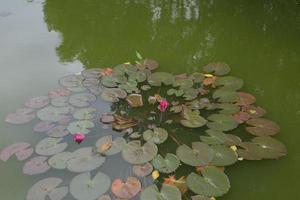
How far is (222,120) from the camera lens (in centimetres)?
279

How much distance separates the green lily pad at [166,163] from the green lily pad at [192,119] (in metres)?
0.33

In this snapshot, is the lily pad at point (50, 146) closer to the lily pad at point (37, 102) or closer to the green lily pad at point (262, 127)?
the lily pad at point (37, 102)

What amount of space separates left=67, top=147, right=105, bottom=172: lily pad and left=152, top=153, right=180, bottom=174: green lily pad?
1.07ft

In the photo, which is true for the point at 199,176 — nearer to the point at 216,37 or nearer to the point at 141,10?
the point at 216,37

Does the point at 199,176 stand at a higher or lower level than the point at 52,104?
lower

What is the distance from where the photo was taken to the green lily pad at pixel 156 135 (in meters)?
2.64

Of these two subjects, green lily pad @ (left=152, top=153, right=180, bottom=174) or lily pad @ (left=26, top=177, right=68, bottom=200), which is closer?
lily pad @ (left=26, top=177, right=68, bottom=200)

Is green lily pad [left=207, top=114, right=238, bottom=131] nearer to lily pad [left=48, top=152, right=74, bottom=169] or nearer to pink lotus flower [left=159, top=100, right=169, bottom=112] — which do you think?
pink lotus flower [left=159, top=100, right=169, bottom=112]

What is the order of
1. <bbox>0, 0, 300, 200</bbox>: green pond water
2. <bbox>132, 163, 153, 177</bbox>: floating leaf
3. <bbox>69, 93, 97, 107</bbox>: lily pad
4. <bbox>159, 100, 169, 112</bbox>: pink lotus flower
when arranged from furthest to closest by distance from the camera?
<bbox>69, 93, 97, 107</bbox>: lily pad, <bbox>159, 100, 169, 112</bbox>: pink lotus flower, <bbox>0, 0, 300, 200</bbox>: green pond water, <bbox>132, 163, 153, 177</bbox>: floating leaf

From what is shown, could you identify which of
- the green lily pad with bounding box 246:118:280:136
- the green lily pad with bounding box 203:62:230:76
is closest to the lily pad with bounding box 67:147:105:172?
the green lily pad with bounding box 246:118:280:136

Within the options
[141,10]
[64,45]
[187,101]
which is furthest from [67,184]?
[141,10]

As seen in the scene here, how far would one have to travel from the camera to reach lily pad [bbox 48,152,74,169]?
246 centimetres

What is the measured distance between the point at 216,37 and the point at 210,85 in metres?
0.90

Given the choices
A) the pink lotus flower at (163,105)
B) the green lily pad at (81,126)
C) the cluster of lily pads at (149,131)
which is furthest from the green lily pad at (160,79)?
the green lily pad at (81,126)
